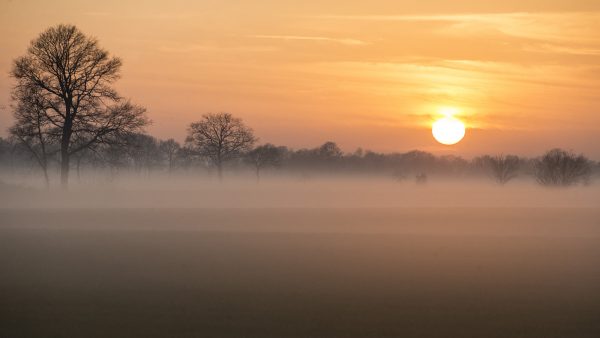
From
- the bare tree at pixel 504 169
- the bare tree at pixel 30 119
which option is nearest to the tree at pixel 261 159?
the bare tree at pixel 504 169

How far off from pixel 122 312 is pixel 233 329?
104 inches

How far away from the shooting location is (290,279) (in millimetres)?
18000

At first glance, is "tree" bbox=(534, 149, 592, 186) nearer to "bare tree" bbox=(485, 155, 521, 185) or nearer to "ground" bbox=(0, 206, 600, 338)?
"bare tree" bbox=(485, 155, 521, 185)

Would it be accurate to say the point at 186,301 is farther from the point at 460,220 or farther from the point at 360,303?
the point at 460,220

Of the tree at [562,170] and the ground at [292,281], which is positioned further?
the tree at [562,170]

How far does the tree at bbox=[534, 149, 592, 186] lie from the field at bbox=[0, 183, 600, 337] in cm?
4957

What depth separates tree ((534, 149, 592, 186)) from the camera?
82.6 metres

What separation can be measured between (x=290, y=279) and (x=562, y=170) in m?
73.4

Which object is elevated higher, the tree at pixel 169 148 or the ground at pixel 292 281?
the tree at pixel 169 148

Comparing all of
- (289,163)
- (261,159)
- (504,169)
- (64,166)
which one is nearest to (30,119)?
(64,166)

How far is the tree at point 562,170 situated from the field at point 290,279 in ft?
163

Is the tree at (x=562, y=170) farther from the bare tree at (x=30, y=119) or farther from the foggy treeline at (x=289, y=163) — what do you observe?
the bare tree at (x=30, y=119)

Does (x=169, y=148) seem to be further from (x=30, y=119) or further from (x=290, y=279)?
(x=290, y=279)

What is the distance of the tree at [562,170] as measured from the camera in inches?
3250
